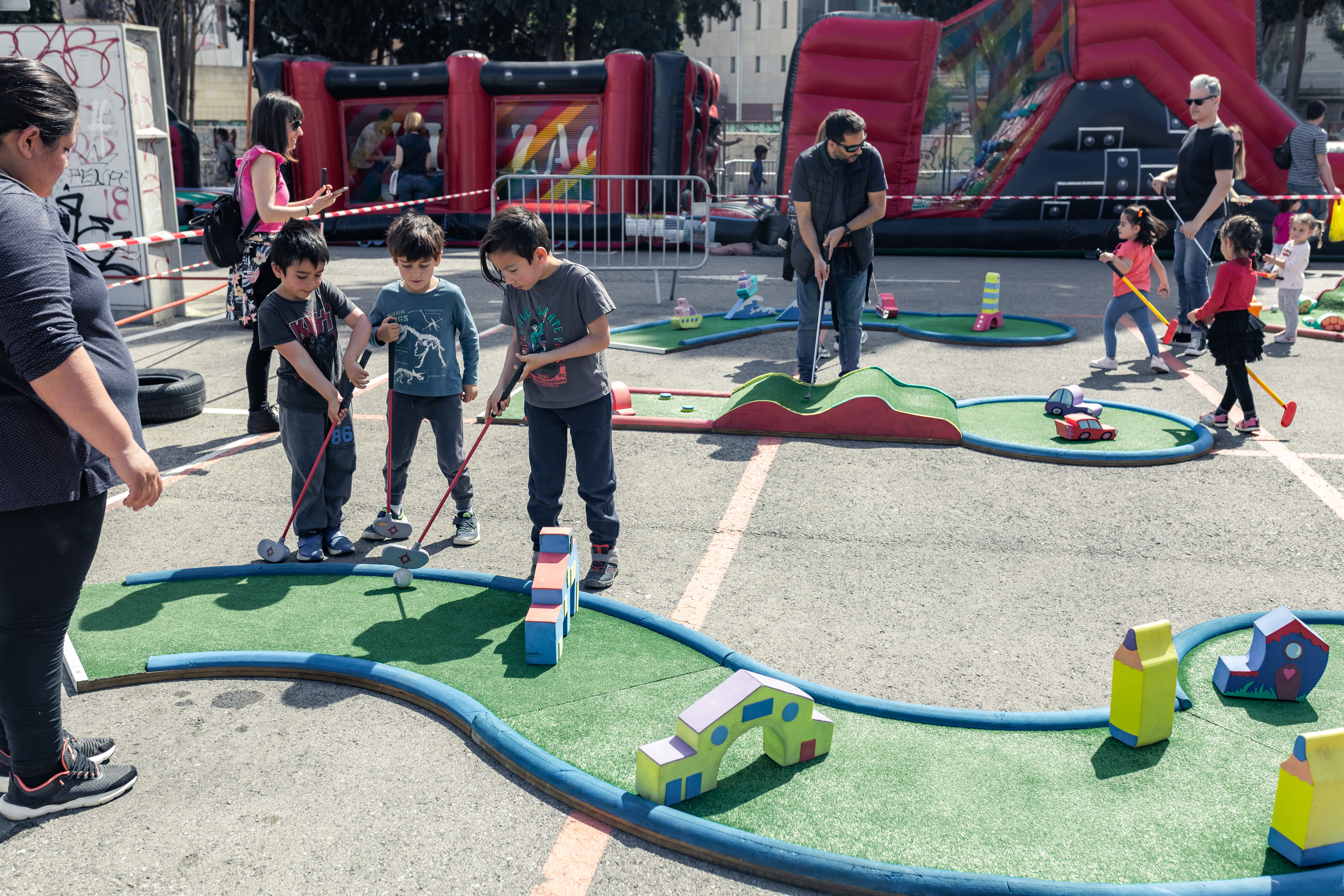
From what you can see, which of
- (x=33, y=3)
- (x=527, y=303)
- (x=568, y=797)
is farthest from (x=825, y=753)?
(x=33, y=3)

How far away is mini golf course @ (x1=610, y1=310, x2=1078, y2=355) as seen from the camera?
9688 mm

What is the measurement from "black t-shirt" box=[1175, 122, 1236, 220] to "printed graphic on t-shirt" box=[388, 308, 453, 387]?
6653mm

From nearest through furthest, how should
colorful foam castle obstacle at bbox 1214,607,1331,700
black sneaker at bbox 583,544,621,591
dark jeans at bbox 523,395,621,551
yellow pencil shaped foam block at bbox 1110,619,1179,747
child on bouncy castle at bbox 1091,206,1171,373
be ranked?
yellow pencil shaped foam block at bbox 1110,619,1179,747
colorful foam castle obstacle at bbox 1214,607,1331,700
dark jeans at bbox 523,395,621,551
black sneaker at bbox 583,544,621,591
child on bouncy castle at bbox 1091,206,1171,373

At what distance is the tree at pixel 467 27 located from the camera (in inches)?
1088

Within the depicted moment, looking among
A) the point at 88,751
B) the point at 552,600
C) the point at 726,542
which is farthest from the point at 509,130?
the point at 88,751

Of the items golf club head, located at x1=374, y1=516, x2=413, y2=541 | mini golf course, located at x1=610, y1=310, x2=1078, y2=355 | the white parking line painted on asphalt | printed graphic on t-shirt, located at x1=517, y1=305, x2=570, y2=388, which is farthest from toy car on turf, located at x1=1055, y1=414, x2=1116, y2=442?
the white parking line painted on asphalt

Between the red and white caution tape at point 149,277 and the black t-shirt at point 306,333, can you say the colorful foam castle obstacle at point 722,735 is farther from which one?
the red and white caution tape at point 149,277

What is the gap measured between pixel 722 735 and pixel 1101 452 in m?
4.15

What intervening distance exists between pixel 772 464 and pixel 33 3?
3401 centimetres

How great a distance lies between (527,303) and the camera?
14.3ft

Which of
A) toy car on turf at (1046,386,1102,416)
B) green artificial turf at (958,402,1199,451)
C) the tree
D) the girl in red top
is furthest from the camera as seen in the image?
the tree

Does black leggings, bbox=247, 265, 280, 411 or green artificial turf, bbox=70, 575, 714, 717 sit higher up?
black leggings, bbox=247, 265, 280, 411

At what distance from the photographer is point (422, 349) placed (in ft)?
16.2

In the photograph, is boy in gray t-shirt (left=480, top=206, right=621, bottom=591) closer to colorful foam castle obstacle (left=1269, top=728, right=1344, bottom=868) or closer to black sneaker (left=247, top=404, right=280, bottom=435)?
colorful foam castle obstacle (left=1269, top=728, right=1344, bottom=868)
